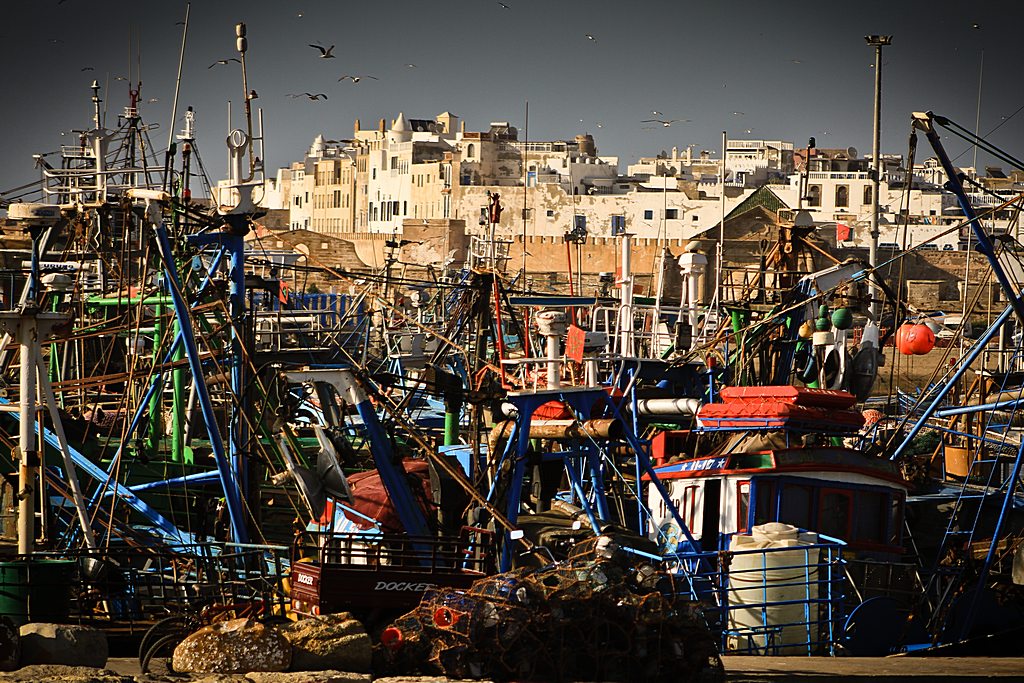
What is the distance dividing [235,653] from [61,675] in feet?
3.51

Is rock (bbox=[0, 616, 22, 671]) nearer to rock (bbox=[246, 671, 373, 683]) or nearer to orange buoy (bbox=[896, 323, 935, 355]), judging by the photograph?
rock (bbox=[246, 671, 373, 683])

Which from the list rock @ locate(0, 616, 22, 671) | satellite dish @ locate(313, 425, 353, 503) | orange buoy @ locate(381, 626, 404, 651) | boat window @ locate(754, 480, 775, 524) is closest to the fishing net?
orange buoy @ locate(381, 626, 404, 651)

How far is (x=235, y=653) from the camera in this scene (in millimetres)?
9125

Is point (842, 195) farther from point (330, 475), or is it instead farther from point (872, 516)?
point (330, 475)

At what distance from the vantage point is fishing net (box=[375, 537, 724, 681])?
30.8 ft

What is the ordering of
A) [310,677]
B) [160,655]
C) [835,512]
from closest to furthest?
[310,677], [160,655], [835,512]

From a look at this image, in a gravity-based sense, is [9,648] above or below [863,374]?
below

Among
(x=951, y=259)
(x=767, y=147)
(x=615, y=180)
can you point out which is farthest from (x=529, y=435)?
(x=767, y=147)

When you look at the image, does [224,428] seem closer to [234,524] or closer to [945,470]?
[234,524]

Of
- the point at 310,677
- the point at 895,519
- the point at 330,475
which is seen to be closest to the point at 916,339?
the point at 895,519

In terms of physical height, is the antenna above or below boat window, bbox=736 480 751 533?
above

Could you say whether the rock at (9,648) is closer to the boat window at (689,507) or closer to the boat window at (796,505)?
the boat window at (689,507)

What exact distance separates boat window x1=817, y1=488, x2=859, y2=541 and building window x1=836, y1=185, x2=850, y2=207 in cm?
6941

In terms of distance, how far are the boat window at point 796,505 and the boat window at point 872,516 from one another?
488mm
